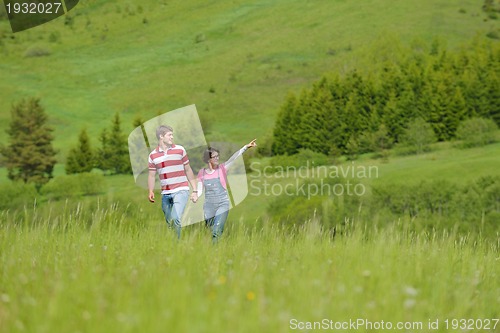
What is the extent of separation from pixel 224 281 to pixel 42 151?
168609 mm

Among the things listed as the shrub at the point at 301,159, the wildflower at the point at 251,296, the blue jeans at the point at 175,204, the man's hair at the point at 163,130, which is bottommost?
the shrub at the point at 301,159

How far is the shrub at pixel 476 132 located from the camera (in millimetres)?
137125

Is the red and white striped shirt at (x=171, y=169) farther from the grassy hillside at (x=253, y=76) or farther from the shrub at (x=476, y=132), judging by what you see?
the grassy hillside at (x=253, y=76)

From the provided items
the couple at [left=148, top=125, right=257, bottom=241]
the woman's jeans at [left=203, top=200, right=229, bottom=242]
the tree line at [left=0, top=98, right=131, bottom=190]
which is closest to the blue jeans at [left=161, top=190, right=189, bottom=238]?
the couple at [left=148, top=125, right=257, bottom=241]

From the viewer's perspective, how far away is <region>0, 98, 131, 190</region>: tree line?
16588cm

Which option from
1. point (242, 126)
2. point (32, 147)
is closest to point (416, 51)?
point (242, 126)

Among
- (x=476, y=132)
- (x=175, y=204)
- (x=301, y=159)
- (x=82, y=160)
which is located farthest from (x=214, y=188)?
(x=82, y=160)

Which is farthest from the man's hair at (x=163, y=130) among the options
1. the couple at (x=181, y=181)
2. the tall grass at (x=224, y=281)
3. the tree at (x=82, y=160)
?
the tree at (x=82, y=160)

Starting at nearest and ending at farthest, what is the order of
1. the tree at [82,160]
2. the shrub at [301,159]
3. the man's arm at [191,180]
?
the man's arm at [191,180] → the shrub at [301,159] → the tree at [82,160]

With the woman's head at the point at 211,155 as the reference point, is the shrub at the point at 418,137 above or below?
below

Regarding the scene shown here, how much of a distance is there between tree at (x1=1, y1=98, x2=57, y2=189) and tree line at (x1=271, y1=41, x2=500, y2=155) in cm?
5004

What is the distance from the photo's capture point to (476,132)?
5536 inches

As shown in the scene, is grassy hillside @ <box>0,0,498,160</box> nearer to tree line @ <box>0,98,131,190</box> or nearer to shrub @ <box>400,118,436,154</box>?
tree line @ <box>0,98,131,190</box>

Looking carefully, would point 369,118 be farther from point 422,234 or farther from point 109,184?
point 422,234
